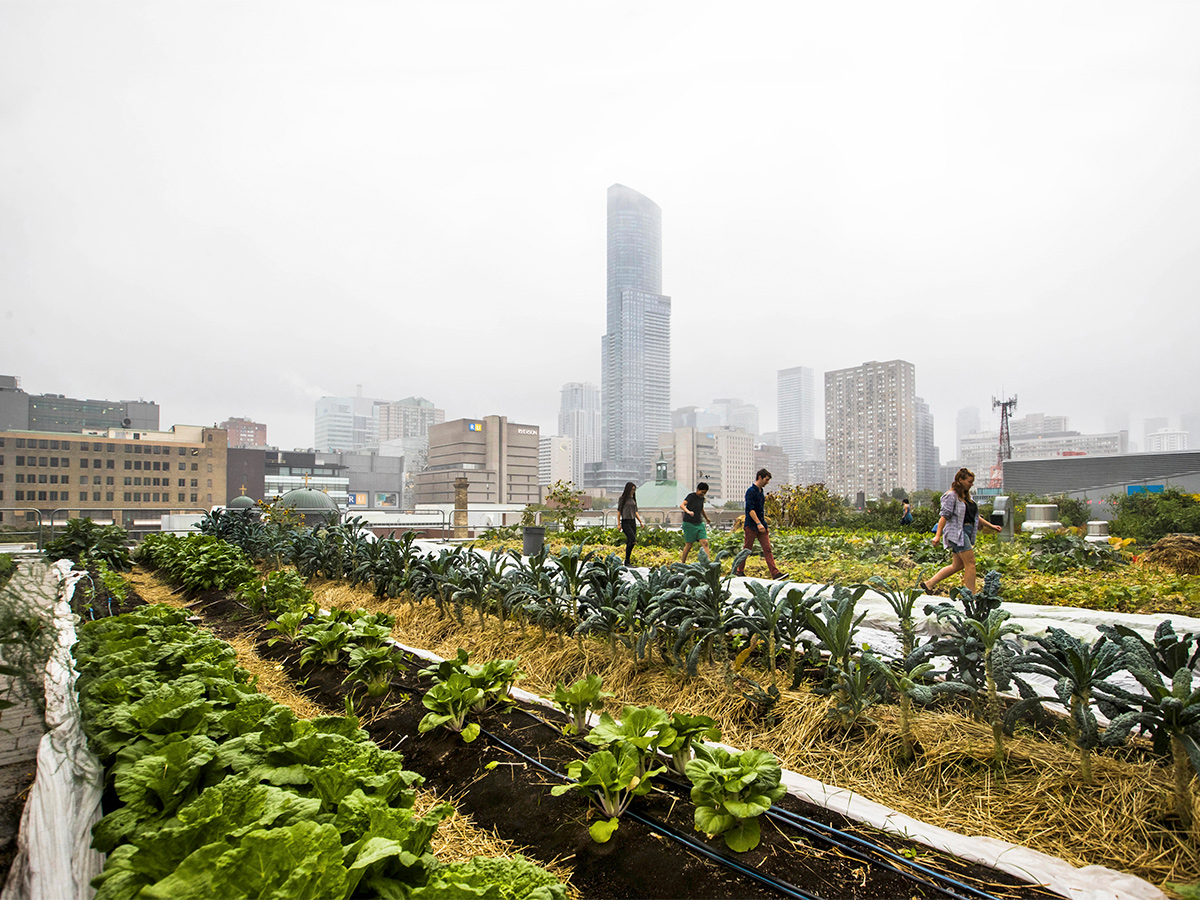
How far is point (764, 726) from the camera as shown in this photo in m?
2.53

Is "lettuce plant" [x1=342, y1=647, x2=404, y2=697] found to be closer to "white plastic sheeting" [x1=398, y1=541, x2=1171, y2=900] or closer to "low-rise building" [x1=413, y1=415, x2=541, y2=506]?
"white plastic sheeting" [x1=398, y1=541, x2=1171, y2=900]

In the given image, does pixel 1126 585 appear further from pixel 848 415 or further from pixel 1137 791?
pixel 848 415

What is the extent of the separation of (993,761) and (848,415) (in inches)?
2508

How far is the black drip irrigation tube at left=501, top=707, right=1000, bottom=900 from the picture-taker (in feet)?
4.82

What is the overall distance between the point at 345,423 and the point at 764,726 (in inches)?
5667

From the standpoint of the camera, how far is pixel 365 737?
1.92m

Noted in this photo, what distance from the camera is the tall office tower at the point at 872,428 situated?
57.2 m

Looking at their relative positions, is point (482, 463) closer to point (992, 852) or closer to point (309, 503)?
point (309, 503)

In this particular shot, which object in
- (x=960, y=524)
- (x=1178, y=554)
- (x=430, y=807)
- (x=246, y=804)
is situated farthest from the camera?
(x=1178, y=554)

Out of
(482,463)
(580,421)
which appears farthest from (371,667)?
(580,421)

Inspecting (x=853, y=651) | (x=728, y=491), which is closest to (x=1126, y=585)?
(x=853, y=651)

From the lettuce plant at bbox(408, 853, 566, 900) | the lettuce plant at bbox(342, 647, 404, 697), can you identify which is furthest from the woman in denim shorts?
the lettuce plant at bbox(408, 853, 566, 900)

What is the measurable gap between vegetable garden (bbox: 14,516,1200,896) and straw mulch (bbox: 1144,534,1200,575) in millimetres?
5298

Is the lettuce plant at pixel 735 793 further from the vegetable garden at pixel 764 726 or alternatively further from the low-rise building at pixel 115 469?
the low-rise building at pixel 115 469
